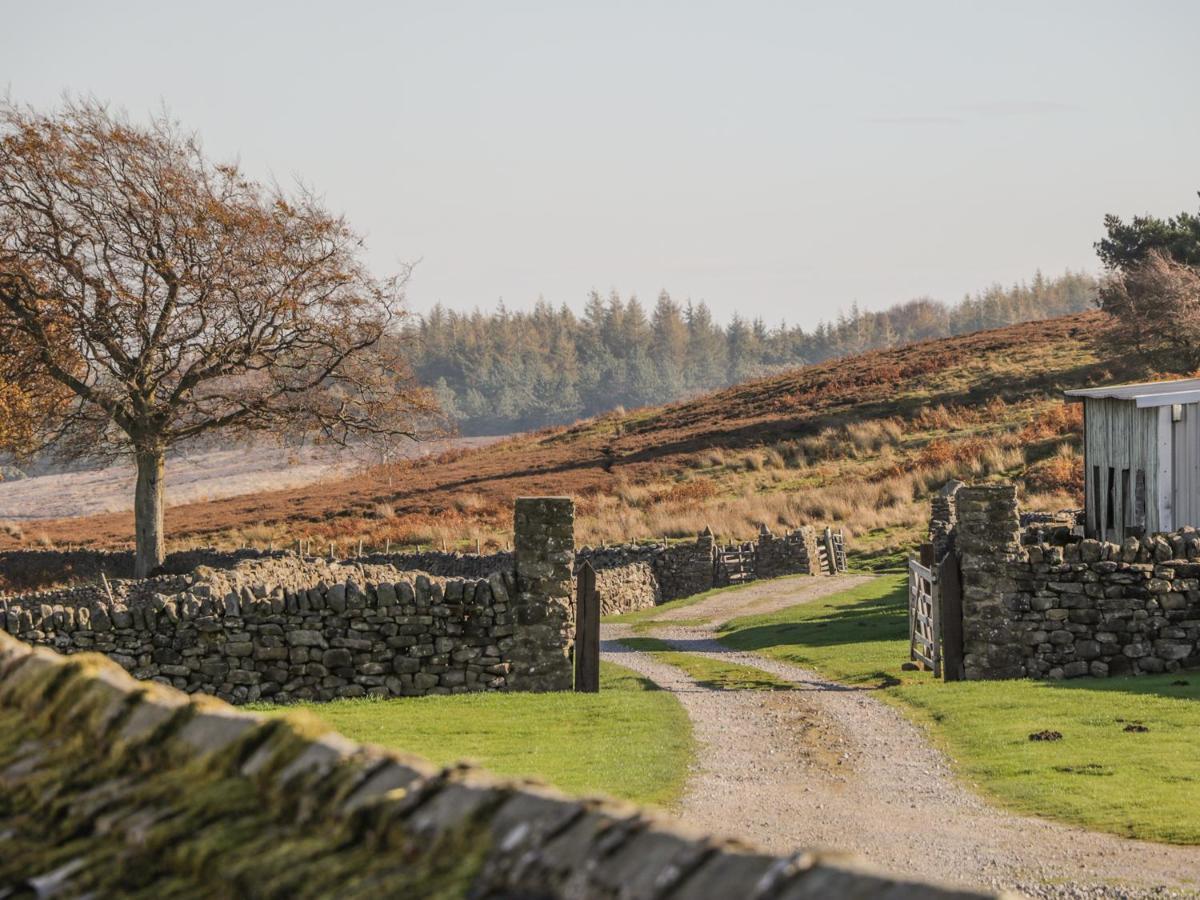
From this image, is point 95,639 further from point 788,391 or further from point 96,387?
point 788,391

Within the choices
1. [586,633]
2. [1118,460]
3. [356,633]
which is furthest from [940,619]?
[1118,460]

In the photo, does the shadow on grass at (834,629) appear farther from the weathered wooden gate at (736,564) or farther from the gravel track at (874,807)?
the weathered wooden gate at (736,564)

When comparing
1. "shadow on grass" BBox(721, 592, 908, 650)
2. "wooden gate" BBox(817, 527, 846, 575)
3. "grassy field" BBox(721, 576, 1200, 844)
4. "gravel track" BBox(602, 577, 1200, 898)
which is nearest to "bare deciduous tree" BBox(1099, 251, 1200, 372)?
"wooden gate" BBox(817, 527, 846, 575)

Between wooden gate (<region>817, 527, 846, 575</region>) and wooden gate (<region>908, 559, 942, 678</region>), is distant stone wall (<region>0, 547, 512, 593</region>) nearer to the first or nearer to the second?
wooden gate (<region>817, 527, 846, 575</region>)

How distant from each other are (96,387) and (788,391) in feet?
188

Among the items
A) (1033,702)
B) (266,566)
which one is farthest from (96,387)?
(1033,702)

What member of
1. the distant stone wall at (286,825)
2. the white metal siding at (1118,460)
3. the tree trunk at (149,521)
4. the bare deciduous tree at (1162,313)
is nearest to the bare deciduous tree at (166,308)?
the tree trunk at (149,521)

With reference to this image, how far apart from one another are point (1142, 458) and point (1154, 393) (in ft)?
4.53

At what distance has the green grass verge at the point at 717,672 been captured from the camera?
68.6ft

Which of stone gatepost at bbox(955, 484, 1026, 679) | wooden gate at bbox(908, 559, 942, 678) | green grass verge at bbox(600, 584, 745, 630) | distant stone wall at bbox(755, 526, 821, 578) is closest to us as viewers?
stone gatepost at bbox(955, 484, 1026, 679)

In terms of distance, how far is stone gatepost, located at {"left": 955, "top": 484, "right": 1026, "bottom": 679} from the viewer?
2020cm

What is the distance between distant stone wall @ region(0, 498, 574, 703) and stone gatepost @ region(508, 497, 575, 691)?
0.5 inches

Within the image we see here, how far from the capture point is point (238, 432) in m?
37.8

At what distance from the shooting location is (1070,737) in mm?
15227
